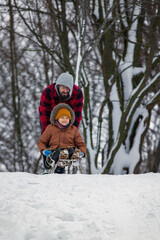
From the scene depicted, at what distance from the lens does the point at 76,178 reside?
2719mm

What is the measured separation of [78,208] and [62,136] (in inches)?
74.2

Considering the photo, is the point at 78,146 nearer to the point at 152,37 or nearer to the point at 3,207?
the point at 3,207

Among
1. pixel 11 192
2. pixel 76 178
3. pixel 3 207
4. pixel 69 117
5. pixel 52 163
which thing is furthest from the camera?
pixel 69 117

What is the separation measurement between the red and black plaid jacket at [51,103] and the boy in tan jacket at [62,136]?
0.20m

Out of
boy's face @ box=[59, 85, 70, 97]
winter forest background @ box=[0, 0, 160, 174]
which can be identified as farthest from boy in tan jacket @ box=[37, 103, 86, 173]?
winter forest background @ box=[0, 0, 160, 174]

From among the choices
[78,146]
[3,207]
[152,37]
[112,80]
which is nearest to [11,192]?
[3,207]

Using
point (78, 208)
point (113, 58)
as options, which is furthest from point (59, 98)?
point (113, 58)

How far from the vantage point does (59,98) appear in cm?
402

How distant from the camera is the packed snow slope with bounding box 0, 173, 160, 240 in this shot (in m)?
1.59

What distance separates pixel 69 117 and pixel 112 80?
268 centimetres

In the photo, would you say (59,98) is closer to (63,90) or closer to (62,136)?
(63,90)

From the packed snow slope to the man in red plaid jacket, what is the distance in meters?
1.47

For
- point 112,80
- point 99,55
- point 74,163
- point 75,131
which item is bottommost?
point 74,163

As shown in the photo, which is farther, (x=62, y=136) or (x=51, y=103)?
(x=51, y=103)
